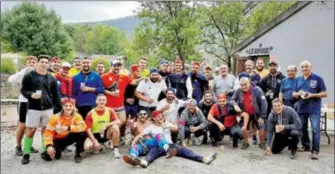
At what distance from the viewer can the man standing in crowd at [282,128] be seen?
7576mm

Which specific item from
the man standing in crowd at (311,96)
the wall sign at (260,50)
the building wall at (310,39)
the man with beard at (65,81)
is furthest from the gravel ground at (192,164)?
the wall sign at (260,50)

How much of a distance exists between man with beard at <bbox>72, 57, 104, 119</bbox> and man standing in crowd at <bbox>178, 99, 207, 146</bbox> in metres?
1.65

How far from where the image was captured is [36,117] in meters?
6.81

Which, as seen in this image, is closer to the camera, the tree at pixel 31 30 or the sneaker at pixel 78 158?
the sneaker at pixel 78 158

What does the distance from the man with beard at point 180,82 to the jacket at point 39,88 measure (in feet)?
7.92

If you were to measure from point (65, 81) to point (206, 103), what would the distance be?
273 centimetres

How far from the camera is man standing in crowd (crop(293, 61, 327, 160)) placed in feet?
24.7

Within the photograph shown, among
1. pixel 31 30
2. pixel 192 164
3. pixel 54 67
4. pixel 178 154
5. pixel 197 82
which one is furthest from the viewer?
pixel 31 30

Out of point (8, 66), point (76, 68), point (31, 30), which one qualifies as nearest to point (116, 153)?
point (76, 68)

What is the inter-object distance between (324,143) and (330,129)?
2963 mm

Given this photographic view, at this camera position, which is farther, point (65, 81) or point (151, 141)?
point (65, 81)

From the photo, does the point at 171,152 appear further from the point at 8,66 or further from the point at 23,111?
the point at 8,66

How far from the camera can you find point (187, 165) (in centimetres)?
657

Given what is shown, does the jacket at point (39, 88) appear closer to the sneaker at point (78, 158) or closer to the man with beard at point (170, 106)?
the sneaker at point (78, 158)
